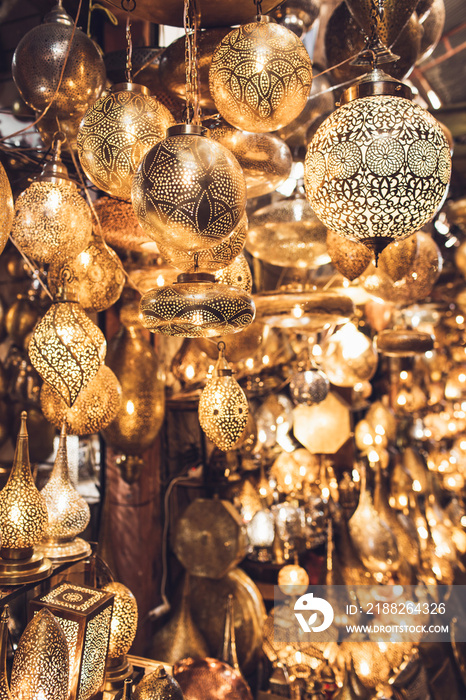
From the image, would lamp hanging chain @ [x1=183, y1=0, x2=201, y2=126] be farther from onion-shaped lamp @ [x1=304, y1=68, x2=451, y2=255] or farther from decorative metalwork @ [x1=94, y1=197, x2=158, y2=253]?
decorative metalwork @ [x1=94, y1=197, x2=158, y2=253]

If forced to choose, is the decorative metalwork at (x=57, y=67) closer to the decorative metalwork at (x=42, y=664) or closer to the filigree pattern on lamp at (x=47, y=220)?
the filigree pattern on lamp at (x=47, y=220)

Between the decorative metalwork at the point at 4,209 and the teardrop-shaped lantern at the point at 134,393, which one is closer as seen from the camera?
the decorative metalwork at the point at 4,209

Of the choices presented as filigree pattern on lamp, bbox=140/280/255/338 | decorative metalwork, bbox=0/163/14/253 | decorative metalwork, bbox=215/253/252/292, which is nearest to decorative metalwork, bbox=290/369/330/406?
decorative metalwork, bbox=215/253/252/292

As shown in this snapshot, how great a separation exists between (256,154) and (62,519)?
0.97 metres

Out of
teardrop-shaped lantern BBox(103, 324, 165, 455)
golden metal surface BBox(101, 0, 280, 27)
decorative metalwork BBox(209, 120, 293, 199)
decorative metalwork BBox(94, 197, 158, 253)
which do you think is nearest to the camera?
golden metal surface BBox(101, 0, 280, 27)

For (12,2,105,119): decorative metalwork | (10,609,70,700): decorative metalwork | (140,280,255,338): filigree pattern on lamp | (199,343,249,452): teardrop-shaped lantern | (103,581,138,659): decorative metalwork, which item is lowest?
(103,581,138,659): decorative metalwork

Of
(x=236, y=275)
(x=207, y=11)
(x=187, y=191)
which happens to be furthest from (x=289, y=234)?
(x=187, y=191)

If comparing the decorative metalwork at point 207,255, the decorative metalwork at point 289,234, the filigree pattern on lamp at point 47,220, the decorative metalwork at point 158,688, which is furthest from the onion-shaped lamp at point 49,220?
the decorative metalwork at point 158,688

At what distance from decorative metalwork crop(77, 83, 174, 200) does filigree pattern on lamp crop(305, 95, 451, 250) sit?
357mm

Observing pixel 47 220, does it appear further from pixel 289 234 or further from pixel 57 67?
pixel 289 234

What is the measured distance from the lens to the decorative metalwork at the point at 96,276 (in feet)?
4.23

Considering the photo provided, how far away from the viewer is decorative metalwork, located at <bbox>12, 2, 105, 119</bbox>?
112 cm

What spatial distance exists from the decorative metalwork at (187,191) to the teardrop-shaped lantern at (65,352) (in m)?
0.37

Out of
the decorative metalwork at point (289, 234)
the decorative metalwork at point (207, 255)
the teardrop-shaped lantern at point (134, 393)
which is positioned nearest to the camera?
the decorative metalwork at point (207, 255)
